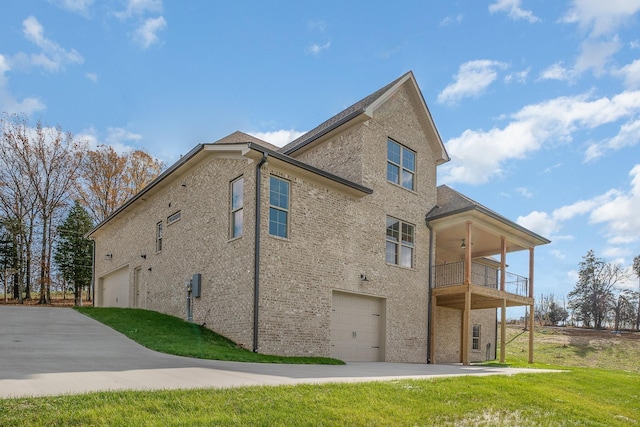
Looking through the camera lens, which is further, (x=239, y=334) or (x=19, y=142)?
(x=19, y=142)

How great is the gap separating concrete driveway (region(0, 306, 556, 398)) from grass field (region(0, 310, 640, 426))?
0.70m

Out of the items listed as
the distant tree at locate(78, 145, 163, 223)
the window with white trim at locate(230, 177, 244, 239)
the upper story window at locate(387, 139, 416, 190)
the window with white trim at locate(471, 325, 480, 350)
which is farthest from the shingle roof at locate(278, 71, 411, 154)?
the distant tree at locate(78, 145, 163, 223)

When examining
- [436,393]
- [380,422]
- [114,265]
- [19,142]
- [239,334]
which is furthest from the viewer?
[19,142]

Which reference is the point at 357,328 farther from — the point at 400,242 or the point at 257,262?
the point at 257,262

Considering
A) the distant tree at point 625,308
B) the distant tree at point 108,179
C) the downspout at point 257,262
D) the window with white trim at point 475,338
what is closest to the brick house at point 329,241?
the downspout at point 257,262

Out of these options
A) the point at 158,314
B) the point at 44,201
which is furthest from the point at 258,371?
the point at 44,201

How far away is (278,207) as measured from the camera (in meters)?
14.2

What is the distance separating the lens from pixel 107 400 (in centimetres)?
587

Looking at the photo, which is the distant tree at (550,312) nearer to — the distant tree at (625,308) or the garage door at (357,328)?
the distant tree at (625,308)

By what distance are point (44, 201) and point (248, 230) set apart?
26079mm

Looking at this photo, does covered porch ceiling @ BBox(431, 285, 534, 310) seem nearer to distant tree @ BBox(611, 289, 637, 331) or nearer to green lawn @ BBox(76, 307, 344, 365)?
green lawn @ BBox(76, 307, 344, 365)

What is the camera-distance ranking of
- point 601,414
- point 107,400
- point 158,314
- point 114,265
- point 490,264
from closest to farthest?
point 107,400, point 601,414, point 158,314, point 114,265, point 490,264

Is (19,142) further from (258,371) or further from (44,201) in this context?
(258,371)

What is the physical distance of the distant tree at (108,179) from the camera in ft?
116
